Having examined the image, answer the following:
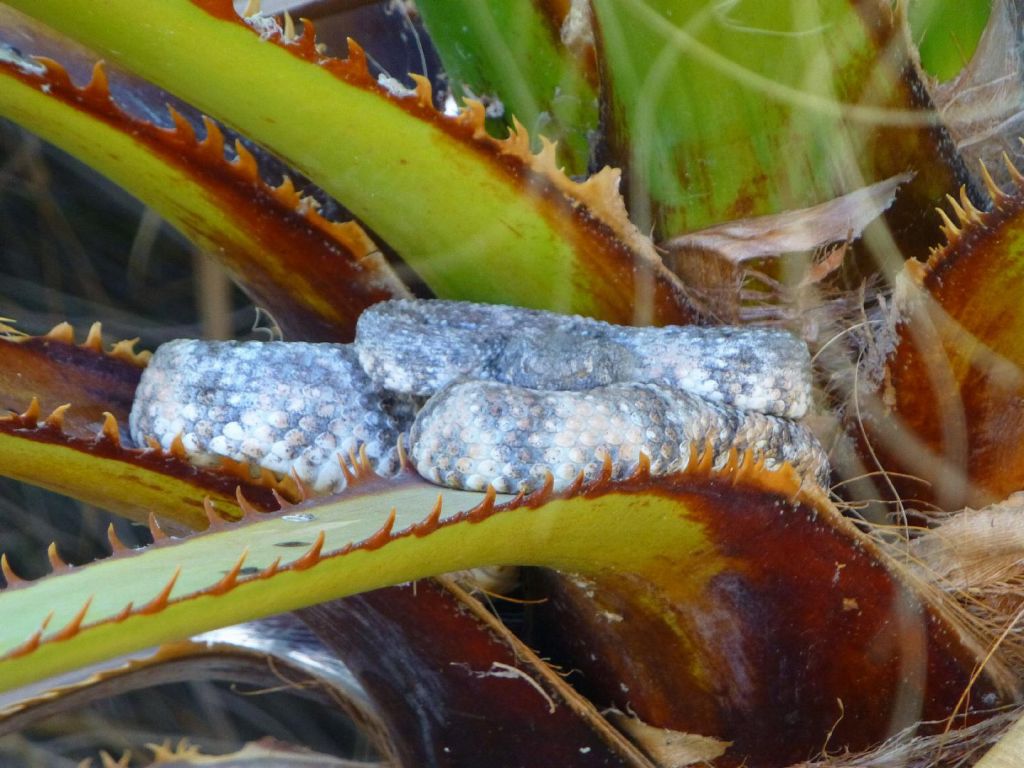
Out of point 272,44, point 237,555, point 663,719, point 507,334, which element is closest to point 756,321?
point 507,334

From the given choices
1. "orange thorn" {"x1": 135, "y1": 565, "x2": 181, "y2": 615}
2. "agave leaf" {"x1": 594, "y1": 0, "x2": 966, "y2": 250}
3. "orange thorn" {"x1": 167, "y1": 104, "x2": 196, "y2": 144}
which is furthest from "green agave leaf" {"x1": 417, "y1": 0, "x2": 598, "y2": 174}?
"orange thorn" {"x1": 135, "y1": 565, "x2": 181, "y2": 615}

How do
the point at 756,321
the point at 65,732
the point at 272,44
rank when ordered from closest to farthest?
1. the point at 272,44
2. the point at 756,321
3. the point at 65,732

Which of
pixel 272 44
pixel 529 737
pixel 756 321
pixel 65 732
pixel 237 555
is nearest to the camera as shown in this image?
pixel 237 555

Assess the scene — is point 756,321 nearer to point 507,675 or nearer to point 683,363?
point 683,363

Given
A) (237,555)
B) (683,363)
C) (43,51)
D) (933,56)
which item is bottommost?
(237,555)

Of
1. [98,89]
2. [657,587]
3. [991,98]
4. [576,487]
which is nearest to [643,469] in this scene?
[576,487]

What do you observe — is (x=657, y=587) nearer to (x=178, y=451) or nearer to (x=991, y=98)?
(x=178, y=451)

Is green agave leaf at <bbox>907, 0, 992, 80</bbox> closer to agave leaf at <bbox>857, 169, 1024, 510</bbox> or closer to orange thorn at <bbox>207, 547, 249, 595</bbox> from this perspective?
agave leaf at <bbox>857, 169, 1024, 510</bbox>

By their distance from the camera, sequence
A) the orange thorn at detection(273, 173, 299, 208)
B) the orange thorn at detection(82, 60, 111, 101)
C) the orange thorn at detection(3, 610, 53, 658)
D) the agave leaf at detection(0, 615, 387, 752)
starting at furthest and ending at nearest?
the agave leaf at detection(0, 615, 387, 752) → the orange thorn at detection(273, 173, 299, 208) → the orange thorn at detection(82, 60, 111, 101) → the orange thorn at detection(3, 610, 53, 658)
